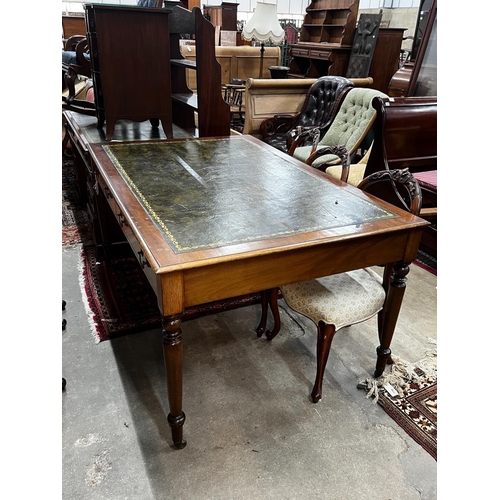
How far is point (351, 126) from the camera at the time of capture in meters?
3.42

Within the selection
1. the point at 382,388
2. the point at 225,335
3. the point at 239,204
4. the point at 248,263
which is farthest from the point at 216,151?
the point at 382,388

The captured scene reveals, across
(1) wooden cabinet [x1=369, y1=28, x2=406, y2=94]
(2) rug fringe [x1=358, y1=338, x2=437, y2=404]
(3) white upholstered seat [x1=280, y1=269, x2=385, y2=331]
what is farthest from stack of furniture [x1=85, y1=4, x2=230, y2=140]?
(1) wooden cabinet [x1=369, y1=28, x2=406, y2=94]

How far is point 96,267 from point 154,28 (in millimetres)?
1467

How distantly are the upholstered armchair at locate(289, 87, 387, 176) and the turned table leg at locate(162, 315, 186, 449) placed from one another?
213cm

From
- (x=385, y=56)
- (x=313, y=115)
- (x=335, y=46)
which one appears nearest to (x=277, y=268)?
(x=313, y=115)

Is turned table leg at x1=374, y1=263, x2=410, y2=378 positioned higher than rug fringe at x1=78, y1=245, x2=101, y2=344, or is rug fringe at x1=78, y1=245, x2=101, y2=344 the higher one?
turned table leg at x1=374, y1=263, x2=410, y2=378

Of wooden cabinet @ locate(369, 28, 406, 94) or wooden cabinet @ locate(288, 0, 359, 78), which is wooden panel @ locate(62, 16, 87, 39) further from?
wooden cabinet @ locate(369, 28, 406, 94)

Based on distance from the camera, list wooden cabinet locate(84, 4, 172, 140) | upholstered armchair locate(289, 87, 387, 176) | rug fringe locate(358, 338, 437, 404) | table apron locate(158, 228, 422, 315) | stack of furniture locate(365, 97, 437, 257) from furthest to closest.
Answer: upholstered armchair locate(289, 87, 387, 176) → stack of furniture locate(365, 97, 437, 257) → wooden cabinet locate(84, 4, 172, 140) → rug fringe locate(358, 338, 437, 404) → table apron locate(158, 228, 422, 315)

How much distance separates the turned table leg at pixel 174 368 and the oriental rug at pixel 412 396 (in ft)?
2.59

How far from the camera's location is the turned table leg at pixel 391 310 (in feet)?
5.13

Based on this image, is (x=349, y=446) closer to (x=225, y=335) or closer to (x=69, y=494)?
(x=225, y=335)

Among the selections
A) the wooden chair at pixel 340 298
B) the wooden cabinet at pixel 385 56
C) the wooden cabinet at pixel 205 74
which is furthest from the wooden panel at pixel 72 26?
the wooden chair at pixel 340 298

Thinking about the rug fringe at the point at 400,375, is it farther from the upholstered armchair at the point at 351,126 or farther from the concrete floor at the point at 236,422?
the upholstered armchair at the point at 351,126

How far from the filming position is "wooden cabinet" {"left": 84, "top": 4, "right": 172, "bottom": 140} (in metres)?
2.34
